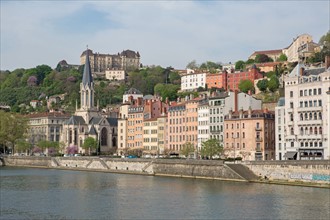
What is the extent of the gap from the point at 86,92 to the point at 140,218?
9688 centimetres

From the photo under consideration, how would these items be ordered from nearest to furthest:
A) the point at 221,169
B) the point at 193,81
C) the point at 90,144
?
1. the point at 221,169
2. the point at 90,144
3. the point at 193,81

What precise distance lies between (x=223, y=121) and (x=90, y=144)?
41.0 metres

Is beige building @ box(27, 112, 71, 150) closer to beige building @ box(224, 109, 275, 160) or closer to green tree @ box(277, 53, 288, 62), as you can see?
green tree @ box(277, 53, 288, 62)

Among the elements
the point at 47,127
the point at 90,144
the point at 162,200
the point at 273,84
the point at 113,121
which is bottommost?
the point at 162,200

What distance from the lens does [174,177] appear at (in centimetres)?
7694

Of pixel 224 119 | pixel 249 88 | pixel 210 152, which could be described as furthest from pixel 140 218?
pixel 249 88

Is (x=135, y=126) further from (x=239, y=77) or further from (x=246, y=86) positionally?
(x=239, y=77)

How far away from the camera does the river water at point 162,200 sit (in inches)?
1769

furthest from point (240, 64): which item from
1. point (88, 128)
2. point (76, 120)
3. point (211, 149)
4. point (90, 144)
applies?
point (211, 149)

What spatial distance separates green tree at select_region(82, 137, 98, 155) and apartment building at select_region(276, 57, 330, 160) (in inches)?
2138

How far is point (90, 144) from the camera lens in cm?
12188

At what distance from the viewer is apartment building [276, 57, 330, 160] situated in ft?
229

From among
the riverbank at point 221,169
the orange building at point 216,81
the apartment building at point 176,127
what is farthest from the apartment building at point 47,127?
the apartment building at point 176,127

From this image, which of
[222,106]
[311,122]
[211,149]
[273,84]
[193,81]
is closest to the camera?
[311,122]
